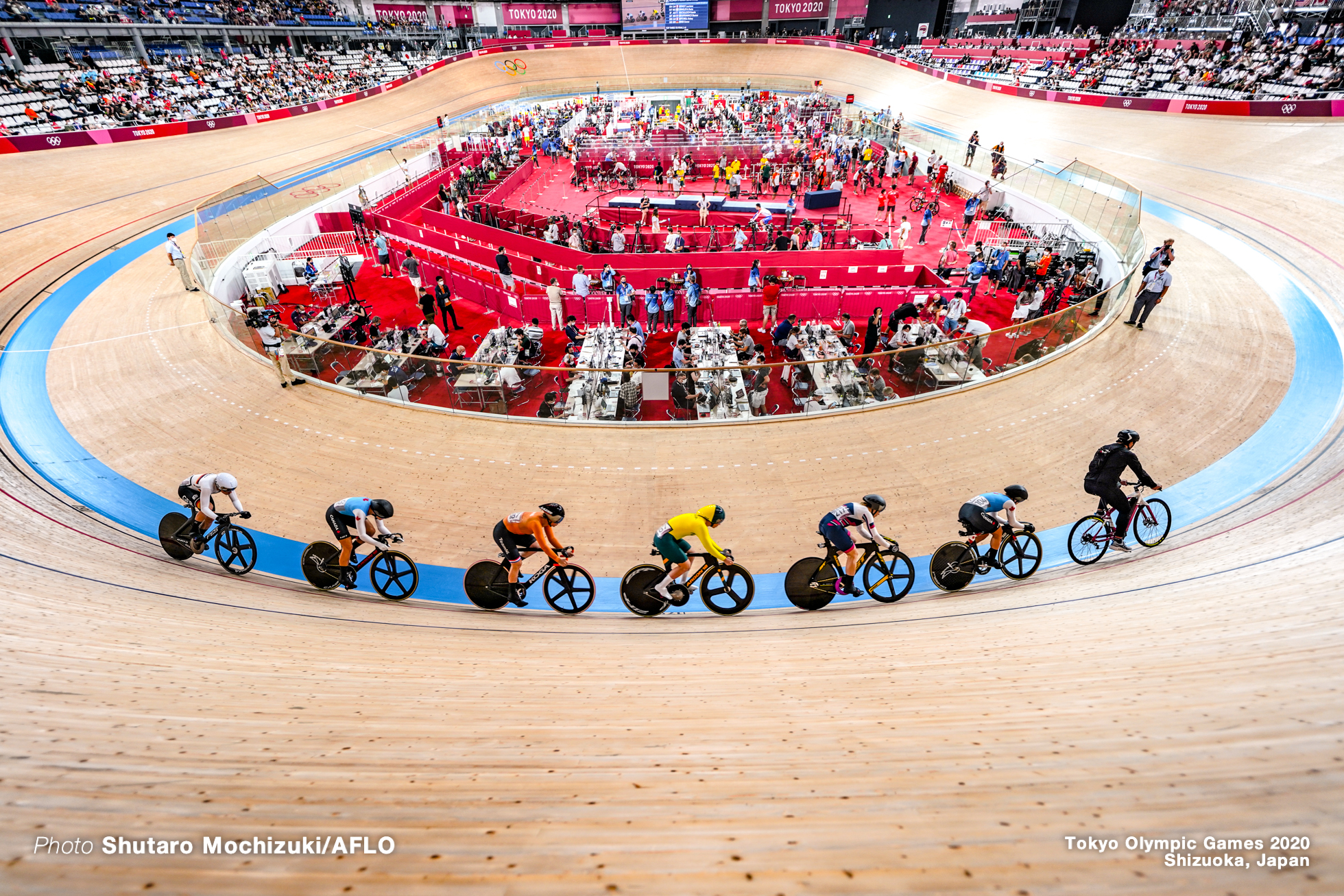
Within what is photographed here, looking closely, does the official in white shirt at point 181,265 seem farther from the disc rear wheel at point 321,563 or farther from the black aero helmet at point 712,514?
the black aero helmet at point 712,514

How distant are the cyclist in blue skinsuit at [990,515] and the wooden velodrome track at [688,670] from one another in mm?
626

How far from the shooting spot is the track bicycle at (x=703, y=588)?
463 centimetres

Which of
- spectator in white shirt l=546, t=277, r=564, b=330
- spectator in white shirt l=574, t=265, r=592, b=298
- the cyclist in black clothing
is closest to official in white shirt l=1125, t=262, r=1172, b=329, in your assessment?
the cyclist in black clothing

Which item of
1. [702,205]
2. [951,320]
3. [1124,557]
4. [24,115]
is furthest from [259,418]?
[24,115]

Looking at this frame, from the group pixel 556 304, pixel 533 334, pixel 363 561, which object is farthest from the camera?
pixel 556 304

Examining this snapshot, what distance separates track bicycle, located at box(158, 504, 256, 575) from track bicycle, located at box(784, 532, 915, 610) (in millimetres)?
5048

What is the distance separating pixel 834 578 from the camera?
4816 mm

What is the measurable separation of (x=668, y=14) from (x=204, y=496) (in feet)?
183

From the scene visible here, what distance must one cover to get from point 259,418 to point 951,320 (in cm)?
1113

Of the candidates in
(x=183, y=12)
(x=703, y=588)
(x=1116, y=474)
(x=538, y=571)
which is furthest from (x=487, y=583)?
(x=183, y=12)

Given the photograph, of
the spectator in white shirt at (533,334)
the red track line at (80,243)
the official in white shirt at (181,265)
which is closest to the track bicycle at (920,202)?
the spectator in white shirt at (533,334)

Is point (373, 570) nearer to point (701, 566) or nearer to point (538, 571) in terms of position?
point (538, 571)

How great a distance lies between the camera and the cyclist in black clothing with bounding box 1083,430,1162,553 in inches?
188

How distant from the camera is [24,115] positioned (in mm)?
22438
